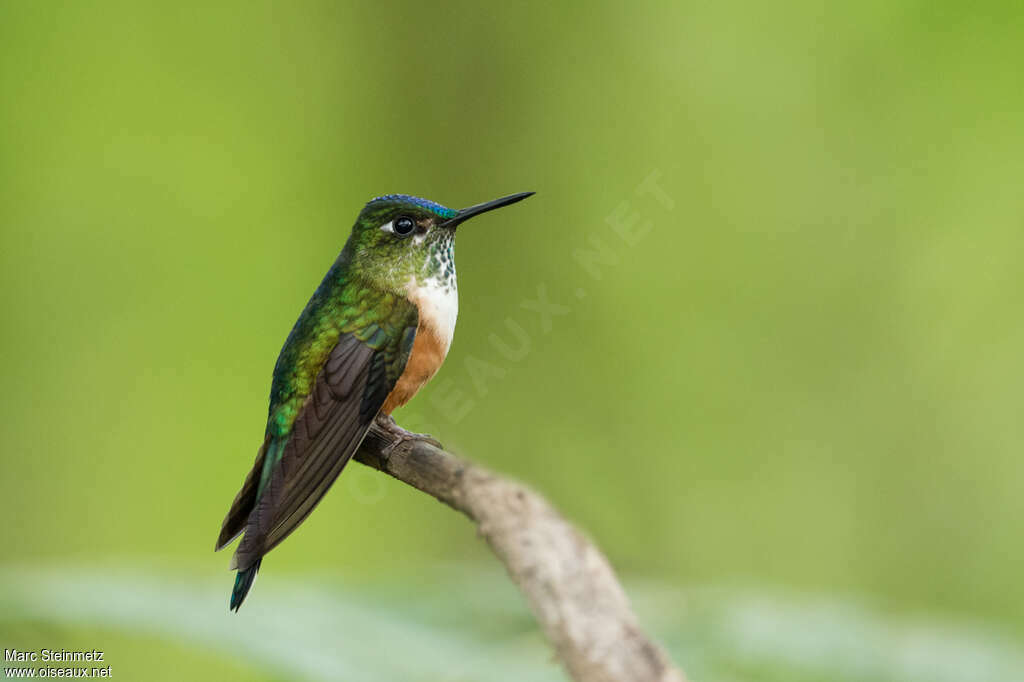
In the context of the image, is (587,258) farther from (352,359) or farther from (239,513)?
(239,513)

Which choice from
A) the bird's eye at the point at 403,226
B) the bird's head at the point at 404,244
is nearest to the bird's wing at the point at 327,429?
the bird's head at the point at 404,244

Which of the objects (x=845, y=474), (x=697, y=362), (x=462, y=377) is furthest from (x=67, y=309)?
(x=845, y=474)

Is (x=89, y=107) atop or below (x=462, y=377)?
atop

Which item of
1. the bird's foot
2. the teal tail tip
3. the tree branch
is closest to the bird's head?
the bird's foot

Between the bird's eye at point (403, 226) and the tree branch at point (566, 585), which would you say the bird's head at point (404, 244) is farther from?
the tree branch at point (566, 585)

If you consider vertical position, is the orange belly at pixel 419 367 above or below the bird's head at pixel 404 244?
below

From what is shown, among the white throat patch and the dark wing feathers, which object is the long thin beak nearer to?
the white throat patch

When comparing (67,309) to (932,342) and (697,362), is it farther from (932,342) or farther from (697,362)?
(932,342)
